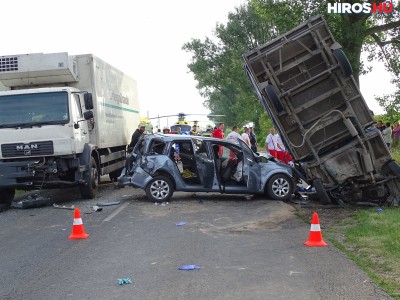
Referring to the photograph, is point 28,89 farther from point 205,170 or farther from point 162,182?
point 205,170

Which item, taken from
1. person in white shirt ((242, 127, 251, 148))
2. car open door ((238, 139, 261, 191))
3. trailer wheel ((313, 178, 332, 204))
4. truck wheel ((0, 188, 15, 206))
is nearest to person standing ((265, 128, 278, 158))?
person in white shirt ((242, 127, 251, 148))

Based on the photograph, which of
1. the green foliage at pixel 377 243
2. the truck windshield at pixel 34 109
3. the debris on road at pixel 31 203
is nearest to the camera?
the green foliage at pixel 377 243

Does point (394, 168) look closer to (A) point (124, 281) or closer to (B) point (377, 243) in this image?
(B) point (377, 243)

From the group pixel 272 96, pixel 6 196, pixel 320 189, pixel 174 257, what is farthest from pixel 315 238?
pixel 6 196

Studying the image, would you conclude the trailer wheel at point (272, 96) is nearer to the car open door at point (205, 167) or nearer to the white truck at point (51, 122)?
the car open door at point (205, 167)

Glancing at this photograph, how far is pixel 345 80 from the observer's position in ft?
34.2

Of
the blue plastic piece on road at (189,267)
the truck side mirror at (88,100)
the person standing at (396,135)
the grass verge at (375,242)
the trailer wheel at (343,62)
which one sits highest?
the trailer wheel at (343,62)

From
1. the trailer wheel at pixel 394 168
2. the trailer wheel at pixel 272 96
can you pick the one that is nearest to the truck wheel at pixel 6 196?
the trailer wheel at pixel 272 96

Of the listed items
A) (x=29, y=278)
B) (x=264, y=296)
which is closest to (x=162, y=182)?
(x=29, y=278)

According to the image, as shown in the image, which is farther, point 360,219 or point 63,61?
point 63,61

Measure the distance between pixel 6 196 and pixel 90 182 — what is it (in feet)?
7.23

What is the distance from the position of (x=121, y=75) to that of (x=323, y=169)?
875cm

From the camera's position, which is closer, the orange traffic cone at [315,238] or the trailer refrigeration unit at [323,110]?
the orange traffic cone at [315,238]

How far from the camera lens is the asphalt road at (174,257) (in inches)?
207
